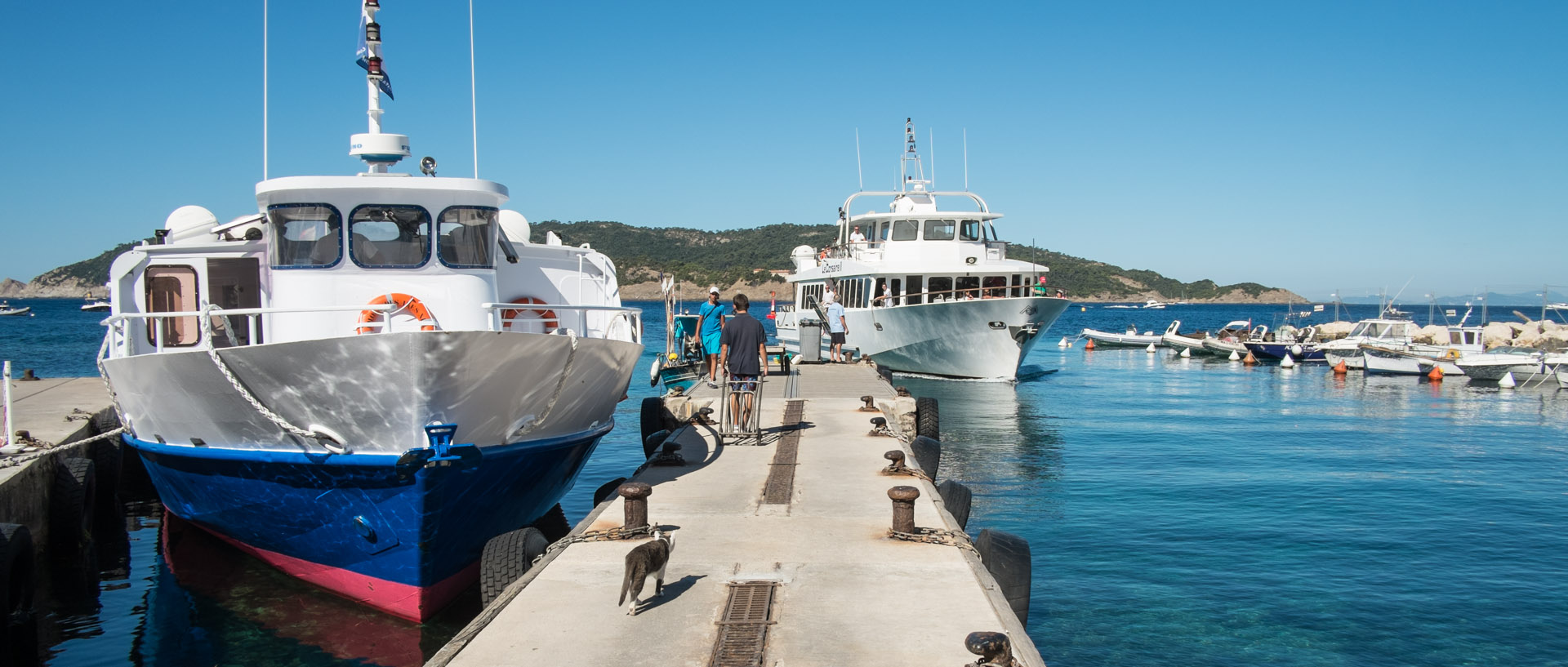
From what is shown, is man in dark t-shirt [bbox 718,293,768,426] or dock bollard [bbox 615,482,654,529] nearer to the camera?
dock bollard [bbox 615,482,654,529]

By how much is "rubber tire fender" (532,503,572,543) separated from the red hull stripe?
11.0 feet

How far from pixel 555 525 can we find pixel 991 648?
34.4 ft

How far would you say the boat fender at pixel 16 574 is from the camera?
9.02 m

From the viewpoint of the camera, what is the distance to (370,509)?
31.0 ft

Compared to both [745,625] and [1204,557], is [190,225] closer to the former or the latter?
[745,625]

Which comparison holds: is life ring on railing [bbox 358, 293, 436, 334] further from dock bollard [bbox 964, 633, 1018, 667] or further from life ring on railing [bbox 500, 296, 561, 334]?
dock bollard [bbox 964, 633, 1018, 667]

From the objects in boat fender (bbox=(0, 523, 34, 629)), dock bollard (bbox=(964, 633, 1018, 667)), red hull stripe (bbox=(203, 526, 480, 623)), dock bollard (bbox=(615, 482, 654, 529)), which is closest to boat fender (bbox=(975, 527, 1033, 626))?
dock bollard (bbox=(615, 482, 654, 529))

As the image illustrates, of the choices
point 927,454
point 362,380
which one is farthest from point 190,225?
point 927,454

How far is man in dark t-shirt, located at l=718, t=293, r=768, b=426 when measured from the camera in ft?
40.0

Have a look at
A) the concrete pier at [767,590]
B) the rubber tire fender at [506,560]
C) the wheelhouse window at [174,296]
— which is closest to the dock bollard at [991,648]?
the concrete pier at [767,590]

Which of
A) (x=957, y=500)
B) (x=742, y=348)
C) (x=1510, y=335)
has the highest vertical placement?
(x=742, y=348)

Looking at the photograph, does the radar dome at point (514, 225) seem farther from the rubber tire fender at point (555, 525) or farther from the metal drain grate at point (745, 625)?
the metal drain grate at point (745, 625)

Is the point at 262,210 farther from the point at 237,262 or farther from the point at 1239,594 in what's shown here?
the point at 1239,594

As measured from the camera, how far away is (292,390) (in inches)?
356
